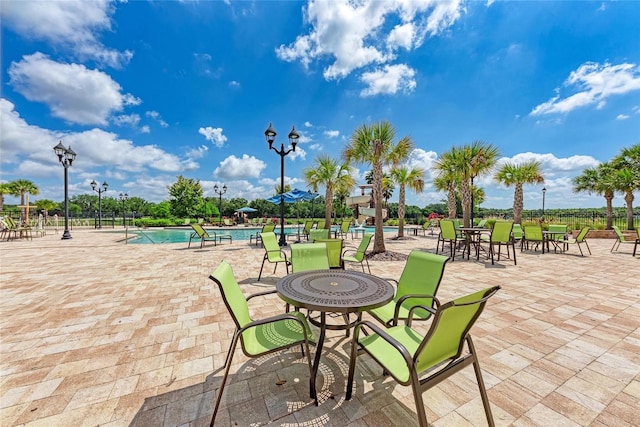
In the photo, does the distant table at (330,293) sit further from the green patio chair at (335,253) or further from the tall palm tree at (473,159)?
the tall palm tree at (473,159)

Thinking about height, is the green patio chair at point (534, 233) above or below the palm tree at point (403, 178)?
below

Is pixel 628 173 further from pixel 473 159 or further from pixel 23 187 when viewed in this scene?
pixel 23 187

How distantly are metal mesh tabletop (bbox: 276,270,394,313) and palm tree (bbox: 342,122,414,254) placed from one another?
18.0 ft

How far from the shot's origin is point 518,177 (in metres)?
13.5

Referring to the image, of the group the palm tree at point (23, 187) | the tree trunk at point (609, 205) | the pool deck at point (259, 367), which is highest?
the palm tree at point (23, 187)

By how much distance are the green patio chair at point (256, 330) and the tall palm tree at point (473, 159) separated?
10.2m

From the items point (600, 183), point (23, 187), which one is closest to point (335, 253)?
point (600, 183)

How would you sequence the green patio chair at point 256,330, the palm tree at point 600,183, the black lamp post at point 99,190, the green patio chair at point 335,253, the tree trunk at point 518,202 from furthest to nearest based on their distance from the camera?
the black lamp post at point 99,190, the palm tree at point 600,183, the tree trunk at point 518,202, the green patio chair at point 335,253, the green patio chair at point 256,330

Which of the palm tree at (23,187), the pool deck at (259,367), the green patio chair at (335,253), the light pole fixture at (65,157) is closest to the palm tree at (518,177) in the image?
the pool deck at (259,367)

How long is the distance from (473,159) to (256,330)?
432 inches

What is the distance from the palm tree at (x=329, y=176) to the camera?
42.0ft

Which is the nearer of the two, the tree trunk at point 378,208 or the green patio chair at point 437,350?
the green patio chair at point 437,350

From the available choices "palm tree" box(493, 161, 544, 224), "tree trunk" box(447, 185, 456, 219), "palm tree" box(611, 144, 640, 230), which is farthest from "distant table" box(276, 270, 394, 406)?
"palm tree" box(611, 144, 640, 230)

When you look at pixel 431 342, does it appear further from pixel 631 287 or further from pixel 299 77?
pixel 299 77
